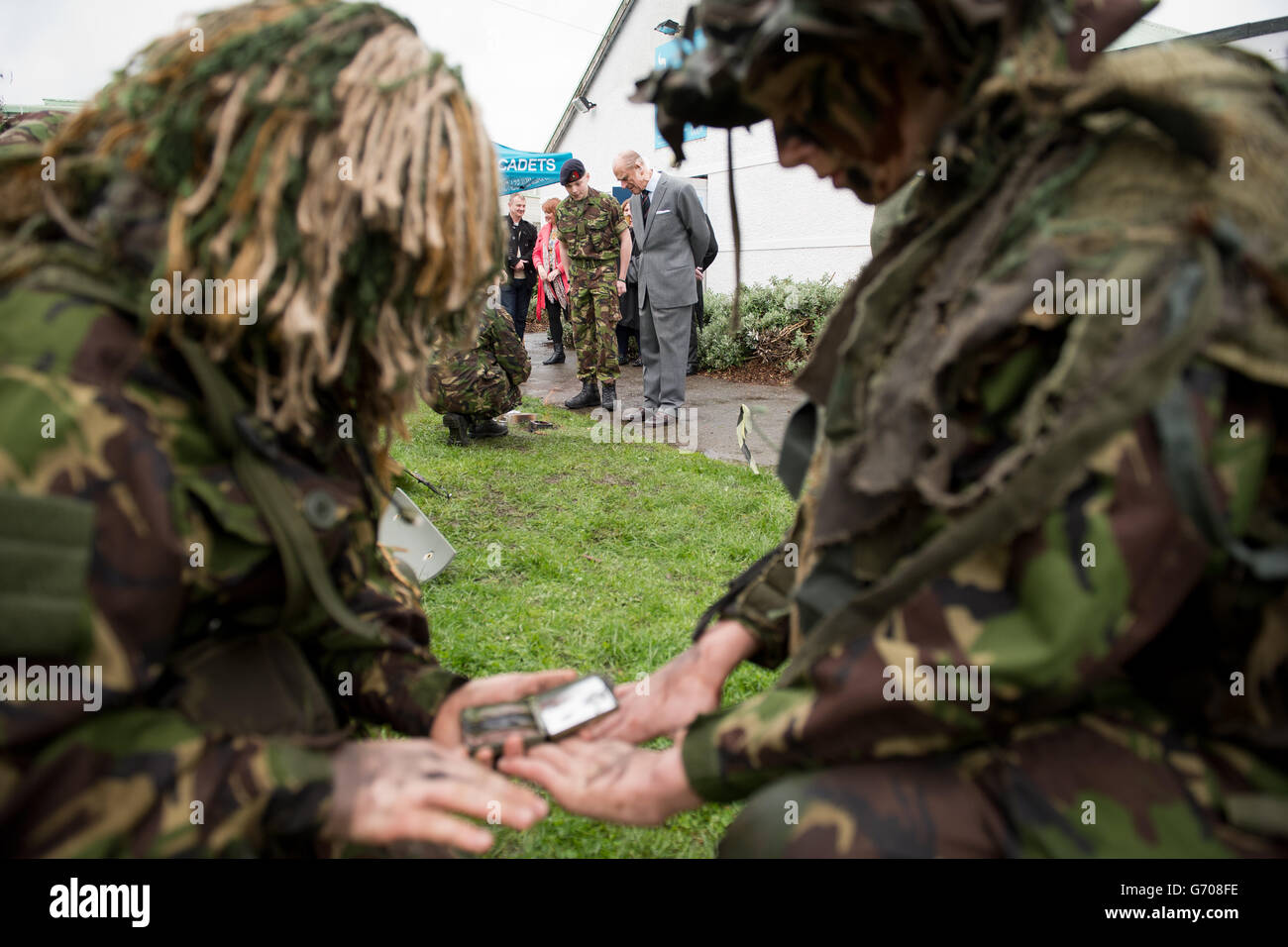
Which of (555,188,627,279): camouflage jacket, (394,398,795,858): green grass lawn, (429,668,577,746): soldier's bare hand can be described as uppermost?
(555,188,627,279): camouflage jacket

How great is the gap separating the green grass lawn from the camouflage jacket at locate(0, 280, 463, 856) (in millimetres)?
1143

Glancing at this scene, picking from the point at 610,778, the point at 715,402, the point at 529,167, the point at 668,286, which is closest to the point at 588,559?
the point at 610,778

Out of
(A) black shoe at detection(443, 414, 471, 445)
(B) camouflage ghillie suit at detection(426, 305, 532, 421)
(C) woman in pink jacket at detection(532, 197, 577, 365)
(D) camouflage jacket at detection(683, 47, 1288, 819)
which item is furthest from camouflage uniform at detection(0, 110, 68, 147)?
(C) woman in pink jacket at detection(532, 197, 577, 365)

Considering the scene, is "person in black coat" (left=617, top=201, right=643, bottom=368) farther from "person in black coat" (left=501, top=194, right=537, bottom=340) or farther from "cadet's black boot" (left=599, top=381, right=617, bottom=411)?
"cadet's black boot" (left=599, top=381, right=617, bottom=411)

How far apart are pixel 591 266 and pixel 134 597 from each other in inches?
306

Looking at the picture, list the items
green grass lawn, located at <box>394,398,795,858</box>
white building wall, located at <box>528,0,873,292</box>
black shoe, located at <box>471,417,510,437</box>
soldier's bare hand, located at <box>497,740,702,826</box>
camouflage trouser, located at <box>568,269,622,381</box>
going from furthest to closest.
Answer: white building wall, located at <box>528,0,873,292</box>
camouflage trouser, located at <box>568,269,622,381</box>
black shoe, located at <box>471,417,510,437</box>
green grass lawn, located at <box>394,398,795,858</box>
soldier's bare hand, located at <box>497,740,702,826</box>

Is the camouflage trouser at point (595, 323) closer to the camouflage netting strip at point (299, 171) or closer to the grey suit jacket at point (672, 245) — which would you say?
the grey suit jacket at point (672, 245)

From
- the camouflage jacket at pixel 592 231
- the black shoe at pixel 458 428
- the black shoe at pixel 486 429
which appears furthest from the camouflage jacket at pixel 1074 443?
the camouflage jacket at pixel 592 231

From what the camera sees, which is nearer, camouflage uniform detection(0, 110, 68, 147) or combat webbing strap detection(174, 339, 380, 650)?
combat webbing strap detection(174, 339, 380, 650)

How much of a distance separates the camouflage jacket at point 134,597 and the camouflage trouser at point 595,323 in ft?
22.1

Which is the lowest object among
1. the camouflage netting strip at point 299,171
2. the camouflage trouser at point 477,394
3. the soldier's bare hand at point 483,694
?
the soldier's bare hand at point 483,694

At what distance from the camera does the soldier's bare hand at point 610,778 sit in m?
1.36

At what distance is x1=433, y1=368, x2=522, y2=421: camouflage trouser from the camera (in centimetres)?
616

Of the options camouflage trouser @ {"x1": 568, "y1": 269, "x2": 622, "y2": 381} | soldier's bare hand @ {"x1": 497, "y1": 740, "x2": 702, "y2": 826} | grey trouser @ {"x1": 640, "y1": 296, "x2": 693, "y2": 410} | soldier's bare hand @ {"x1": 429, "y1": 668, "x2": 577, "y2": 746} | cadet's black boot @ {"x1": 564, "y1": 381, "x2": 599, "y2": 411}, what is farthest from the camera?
cadet's black boot @ {"x1": 564, "y1": 381, "x2": 599, "y2": 411}
